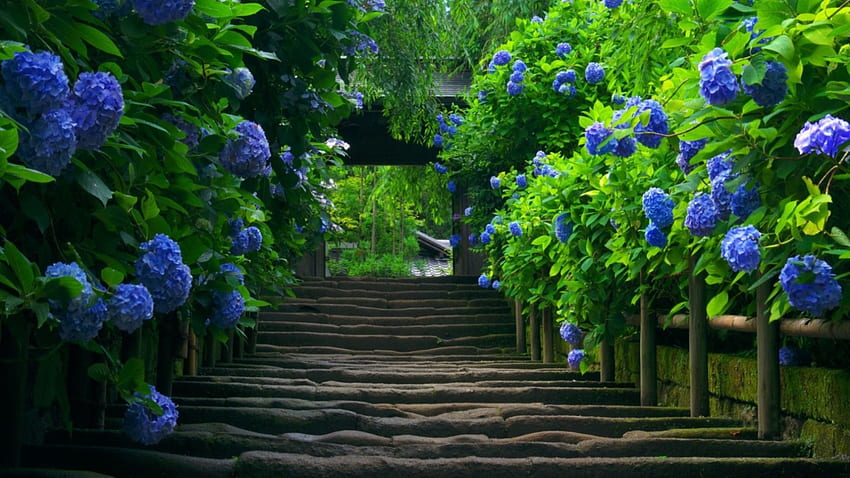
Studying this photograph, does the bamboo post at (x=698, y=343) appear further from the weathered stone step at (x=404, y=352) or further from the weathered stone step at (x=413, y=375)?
the weathered stone step at (x=404, y=352)

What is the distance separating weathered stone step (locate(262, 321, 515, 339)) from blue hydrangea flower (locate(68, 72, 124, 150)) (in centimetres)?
719

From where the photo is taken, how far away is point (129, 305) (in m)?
1.82

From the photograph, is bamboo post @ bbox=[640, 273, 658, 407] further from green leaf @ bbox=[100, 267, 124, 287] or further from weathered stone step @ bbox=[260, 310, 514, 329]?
weathered stone step @ bbox=[260, 310, 514, 329]

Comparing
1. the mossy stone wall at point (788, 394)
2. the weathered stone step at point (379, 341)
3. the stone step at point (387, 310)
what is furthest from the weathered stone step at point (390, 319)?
the mossy stone wall at point (788, 394)

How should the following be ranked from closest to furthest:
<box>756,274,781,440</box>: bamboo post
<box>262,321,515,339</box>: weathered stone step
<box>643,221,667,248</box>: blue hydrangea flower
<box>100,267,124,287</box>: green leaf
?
<box>100,267,124,287</box>: green leaf, <box>756,274,781,440</box>: bamboo post, <box>643,221,667,248</box>: blue hydrangea flower, <box>262,321,515,339</box>: weathered stone step

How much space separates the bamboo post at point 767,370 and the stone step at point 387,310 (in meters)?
6.47

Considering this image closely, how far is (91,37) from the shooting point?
5.83 feet

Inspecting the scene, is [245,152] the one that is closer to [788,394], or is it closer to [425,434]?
[425,434]

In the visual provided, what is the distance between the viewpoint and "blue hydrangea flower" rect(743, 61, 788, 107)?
2193 mm

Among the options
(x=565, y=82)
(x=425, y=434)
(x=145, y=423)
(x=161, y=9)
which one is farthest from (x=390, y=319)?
(x=161, y=9)

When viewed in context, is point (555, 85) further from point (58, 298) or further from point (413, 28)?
point (58, 298)

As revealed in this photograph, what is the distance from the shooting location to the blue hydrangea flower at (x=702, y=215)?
98.7 inches

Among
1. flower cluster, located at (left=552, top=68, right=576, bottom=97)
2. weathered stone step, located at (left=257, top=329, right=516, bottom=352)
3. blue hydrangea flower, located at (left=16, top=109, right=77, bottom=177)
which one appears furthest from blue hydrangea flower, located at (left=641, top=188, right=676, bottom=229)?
weathered stone step, located at (left=257, top=329, right=516, bottom=352)

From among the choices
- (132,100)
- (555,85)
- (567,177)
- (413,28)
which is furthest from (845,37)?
(555,85)
